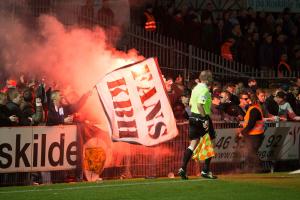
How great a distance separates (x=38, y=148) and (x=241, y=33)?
39.6 ft

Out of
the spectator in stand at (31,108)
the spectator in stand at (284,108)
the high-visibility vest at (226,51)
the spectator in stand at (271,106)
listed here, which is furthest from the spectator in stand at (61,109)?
the high-visibility vest at (226,51)

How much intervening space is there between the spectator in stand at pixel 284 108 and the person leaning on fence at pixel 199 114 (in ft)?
15.6

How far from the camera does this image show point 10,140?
1602cm

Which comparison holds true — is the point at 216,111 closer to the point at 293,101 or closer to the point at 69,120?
the point at 293,101

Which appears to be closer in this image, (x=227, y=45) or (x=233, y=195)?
(x=233, y=195)

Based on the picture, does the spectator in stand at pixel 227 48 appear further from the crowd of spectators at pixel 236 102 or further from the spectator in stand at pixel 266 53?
the crowd of spectators at pixel 236 102

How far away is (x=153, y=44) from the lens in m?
23.4

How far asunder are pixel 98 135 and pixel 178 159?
204 centimetres

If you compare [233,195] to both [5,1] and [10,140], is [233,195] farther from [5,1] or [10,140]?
[5,1]

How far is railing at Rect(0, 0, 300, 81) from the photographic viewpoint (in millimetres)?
22578

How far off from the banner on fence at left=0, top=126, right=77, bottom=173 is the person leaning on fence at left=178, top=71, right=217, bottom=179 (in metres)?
2.22

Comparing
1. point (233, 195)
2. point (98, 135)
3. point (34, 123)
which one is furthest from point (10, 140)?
point (233, 195)

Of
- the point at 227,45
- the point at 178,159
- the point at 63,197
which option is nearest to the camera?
the point at 63,197

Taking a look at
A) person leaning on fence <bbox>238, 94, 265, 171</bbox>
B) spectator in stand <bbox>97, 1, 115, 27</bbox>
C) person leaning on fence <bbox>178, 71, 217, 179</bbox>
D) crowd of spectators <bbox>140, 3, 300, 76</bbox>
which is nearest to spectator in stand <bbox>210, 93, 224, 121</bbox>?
person leaning on fence <bbox>238, 94, 265, 171</bbox>
